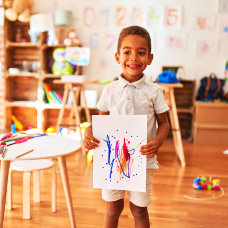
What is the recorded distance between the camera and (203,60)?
4.18 metres

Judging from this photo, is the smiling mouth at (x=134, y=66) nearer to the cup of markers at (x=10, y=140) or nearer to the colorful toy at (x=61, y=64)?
the cup of markers at (x=10, y=140)

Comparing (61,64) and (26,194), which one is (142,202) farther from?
(61,64)

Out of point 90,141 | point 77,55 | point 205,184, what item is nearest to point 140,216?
point 90,141

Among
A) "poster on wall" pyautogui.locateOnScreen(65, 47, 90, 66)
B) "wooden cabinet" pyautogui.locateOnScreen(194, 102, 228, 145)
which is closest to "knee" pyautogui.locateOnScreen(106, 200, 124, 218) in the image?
"poster on wall" pyautogui.locateOnScreen(65, 47, 90, 66)

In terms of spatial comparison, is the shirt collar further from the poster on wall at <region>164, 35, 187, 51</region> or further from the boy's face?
the poster on wall at <region>164, 35, 187, 51</region>

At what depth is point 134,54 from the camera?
111 cm

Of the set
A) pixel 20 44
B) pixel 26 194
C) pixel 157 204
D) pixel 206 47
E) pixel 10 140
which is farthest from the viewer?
pixel 206 47

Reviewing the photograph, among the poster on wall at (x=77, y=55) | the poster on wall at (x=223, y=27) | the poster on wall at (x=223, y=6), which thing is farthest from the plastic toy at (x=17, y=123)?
the poster on wall at (x=223, y=6)

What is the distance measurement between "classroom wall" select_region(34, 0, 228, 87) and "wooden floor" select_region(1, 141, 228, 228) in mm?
1765

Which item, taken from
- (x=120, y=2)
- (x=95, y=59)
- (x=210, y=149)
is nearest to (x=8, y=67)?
(x=95, y=59)

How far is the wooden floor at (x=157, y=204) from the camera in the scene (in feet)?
5.77

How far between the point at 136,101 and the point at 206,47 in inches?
132

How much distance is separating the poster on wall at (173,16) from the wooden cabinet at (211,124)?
1.20 meters

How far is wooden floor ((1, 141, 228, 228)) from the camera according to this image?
1760 millimetres
